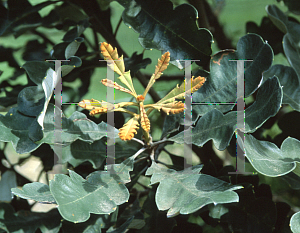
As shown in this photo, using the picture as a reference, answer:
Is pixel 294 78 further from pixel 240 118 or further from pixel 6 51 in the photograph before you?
pixel 6 51

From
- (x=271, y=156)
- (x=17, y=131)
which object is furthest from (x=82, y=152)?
(x=271, y=156)

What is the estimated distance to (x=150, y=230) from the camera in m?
0.58

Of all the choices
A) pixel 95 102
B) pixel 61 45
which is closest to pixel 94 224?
pixel 95 102

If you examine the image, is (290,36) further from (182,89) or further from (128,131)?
(128,131)

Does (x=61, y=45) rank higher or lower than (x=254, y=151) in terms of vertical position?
higher

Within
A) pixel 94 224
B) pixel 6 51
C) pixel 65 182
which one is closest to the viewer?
pixel 65 182

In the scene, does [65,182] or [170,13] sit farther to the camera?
[170,13]

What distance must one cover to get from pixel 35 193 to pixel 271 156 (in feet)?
1.28

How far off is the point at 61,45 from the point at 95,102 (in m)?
0.19

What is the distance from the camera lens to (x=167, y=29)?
0.58 metres

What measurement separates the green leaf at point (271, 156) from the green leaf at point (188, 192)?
5cm

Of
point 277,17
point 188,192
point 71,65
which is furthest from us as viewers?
point 277,17

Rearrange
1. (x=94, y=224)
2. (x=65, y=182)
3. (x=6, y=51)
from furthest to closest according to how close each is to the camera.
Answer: (x=6, y=51) < (x=94, y=224) < (x=65, y=182)

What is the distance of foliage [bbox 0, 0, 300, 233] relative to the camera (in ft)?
1.48
